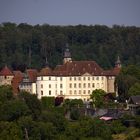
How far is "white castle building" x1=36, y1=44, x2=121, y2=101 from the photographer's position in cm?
9444

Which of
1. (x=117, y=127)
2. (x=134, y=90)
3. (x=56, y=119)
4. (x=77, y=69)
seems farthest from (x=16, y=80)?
A: (x=117, y=127)

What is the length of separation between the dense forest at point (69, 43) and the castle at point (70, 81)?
740 inches

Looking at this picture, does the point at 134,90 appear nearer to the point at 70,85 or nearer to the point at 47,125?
the point at 70,85

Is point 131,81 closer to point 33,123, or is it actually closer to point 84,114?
point 84,114

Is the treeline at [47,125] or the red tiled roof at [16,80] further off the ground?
the red tiled roof at [16,80]

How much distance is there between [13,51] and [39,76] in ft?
104

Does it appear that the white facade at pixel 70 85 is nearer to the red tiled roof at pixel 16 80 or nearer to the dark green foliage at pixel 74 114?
the red tiled roof at pixel 16 80

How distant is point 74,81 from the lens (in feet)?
315

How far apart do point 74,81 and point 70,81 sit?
14.6 inches

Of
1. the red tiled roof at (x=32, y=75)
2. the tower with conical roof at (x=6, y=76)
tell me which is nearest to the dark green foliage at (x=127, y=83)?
the red tiled roof at (x=32, y=75)

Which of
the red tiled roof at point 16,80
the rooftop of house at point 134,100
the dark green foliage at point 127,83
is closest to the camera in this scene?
the rooftop of house at point 134,100

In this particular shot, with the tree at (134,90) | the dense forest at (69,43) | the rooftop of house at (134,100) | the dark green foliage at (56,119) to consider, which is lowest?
the dark green foliage at (56,119)

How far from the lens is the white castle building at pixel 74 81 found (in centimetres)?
9444

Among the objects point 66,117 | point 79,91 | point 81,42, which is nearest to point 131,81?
point 79,91
